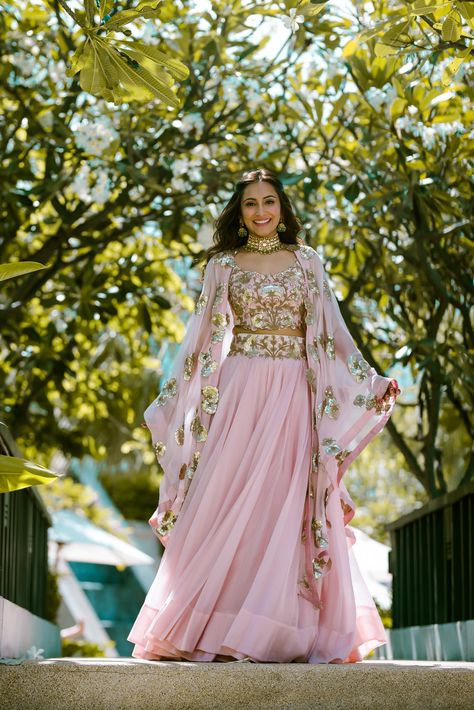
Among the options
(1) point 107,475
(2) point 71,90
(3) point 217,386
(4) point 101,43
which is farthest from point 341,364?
(1) point 107,475

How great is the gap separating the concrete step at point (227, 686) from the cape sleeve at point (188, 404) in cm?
119

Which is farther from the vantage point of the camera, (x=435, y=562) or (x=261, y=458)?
(x=435, y=562)

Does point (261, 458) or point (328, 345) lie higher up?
point (328, 345)

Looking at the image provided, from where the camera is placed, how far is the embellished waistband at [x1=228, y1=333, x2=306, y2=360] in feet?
14.4

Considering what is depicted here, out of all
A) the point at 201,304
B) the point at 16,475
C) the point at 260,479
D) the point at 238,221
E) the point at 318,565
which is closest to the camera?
the point at 16,475

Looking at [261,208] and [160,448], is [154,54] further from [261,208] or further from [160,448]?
[160,448]

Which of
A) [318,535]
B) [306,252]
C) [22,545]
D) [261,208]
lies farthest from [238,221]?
[22,545]

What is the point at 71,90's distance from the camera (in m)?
6.21

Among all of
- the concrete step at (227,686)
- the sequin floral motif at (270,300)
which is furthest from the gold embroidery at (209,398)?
the concrete step at (227,686)

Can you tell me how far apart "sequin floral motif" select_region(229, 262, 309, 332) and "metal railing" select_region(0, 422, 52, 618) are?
39.5 inches

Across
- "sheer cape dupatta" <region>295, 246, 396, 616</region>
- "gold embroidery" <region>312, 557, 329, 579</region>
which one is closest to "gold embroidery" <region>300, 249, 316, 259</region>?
"sheer cape dupatta" <region>295, 246, 396, 616</region>

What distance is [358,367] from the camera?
433 cm

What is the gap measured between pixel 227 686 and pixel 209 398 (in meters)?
1.48

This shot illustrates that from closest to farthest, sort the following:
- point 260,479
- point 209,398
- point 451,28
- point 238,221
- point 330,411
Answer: point 451,28 → point 260,479 → point 330,411 → point 209,398 → point 238,221
